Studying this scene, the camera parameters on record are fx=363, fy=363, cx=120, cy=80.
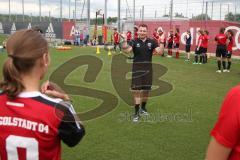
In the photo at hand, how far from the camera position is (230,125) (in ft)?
5.54

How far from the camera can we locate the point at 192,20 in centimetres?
2642

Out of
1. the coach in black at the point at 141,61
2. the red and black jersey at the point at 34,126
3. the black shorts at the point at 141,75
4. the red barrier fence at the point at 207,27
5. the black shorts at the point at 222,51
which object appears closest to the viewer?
the red and black jersey at the point at 34,126

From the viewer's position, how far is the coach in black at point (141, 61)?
7758 mm

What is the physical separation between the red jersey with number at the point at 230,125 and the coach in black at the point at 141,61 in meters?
5.90

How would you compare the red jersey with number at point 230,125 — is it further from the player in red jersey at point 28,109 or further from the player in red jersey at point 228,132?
the player in red jersey at point 28,109

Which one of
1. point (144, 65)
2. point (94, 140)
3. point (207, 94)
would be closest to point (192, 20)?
point (207, 94)

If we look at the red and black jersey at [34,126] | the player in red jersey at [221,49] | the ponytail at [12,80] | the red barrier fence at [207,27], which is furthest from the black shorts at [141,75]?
the red barrier fence at [207,27]

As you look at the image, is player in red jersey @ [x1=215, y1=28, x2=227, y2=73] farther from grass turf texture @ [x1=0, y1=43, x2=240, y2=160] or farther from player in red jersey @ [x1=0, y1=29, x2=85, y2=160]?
player in red jersey @ [x1=0, y1=29, x2=85, y2=160]

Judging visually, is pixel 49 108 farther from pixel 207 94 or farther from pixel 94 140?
pixel 207 94

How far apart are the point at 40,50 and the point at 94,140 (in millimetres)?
4372

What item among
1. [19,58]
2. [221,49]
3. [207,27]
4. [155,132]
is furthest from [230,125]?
[207,27]

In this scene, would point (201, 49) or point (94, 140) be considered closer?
point (94, 140)

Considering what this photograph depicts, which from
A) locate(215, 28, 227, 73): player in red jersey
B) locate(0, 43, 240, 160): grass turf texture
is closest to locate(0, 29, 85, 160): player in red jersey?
locate(0, 43, 240, 160): grass turf texture

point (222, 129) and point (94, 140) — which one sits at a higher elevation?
point (222, 129)
